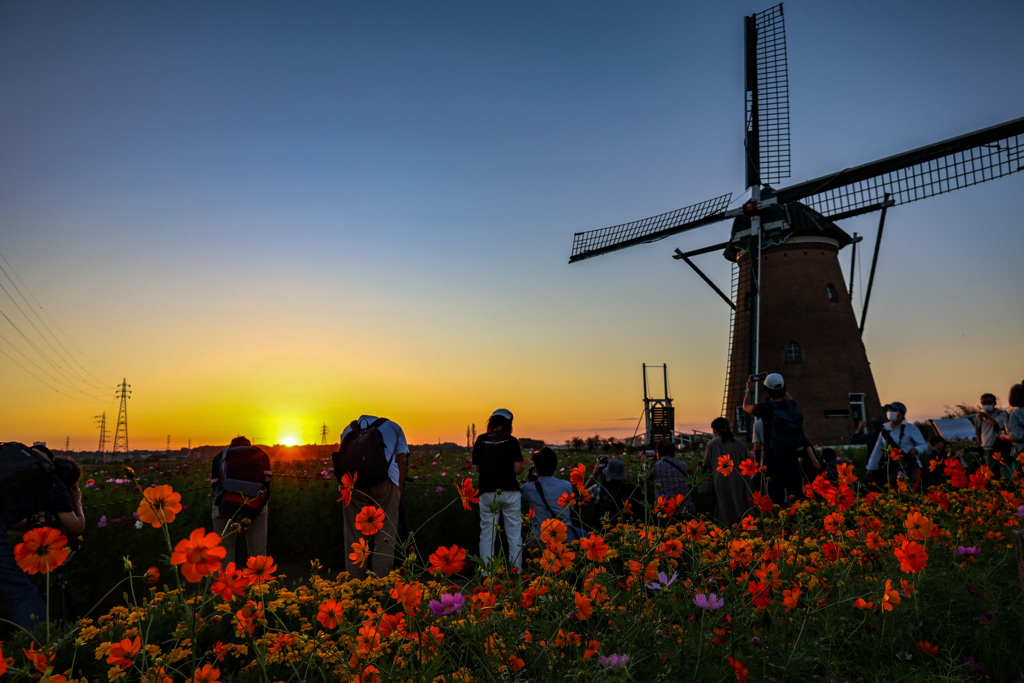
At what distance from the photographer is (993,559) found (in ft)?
13.7

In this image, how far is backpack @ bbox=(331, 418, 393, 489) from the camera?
5.43 m

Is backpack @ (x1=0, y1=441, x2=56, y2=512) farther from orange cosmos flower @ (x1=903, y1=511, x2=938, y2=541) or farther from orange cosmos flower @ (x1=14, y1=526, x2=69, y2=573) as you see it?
Answer: orange cosmos flower @ (x1=903, y1=511, x2=938, y2=541)

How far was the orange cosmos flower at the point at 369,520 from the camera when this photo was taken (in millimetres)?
2013

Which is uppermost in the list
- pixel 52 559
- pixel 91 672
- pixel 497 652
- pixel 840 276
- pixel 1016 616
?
pixel 840 276

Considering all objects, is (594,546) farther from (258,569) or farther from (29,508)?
(29,508)

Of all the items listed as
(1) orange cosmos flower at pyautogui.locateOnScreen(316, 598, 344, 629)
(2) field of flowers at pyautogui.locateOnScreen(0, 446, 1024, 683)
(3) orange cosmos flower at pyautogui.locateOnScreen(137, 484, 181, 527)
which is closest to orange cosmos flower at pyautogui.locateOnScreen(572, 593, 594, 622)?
(2) field of flowers at pyautogui.locateOnScreen(0, 446, 1024, 683)

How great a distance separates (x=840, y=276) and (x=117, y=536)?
19649mm

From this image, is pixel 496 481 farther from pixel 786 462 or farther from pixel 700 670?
pixel 700 670

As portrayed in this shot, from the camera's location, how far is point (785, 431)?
5.87 metres

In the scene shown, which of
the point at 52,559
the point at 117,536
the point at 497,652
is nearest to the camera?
the point at 52,559

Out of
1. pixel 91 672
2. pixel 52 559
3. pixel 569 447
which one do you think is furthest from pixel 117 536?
pixel 569 447

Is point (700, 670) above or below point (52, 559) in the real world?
below

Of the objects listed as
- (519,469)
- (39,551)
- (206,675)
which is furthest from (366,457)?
(39,551)

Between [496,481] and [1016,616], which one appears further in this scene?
[496,481]
